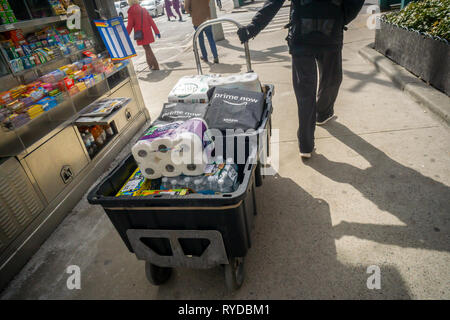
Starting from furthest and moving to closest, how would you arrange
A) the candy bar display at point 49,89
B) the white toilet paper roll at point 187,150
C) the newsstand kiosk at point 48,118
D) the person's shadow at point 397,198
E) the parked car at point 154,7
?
the parked car at point 154,7 < the candy bar display at point 49,89 < the newsstand kiosk at point 48,118 < the person's shadow at point 397,198 < the white toilet paper roll at point 187,150

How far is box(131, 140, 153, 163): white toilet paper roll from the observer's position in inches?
69.2

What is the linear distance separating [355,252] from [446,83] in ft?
9.19

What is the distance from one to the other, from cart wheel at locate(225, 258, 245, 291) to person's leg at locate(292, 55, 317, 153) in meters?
1.55

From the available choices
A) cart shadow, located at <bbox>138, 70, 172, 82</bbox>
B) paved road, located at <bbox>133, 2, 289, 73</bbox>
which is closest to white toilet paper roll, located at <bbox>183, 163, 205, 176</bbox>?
Answer: cart shadow, located at <bbox>138, 70, 172, 82</bbox>

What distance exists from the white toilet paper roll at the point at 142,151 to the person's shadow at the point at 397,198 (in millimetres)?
1533

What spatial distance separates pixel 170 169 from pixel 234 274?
80 centimetres

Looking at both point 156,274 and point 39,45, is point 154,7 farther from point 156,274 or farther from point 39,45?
point 156,274

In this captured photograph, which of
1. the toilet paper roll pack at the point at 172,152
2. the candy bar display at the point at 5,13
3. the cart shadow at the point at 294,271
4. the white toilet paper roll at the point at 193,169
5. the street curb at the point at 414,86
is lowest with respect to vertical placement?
the cart shadow at the point at 294,271

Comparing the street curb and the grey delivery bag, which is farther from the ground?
the grey delivery bag

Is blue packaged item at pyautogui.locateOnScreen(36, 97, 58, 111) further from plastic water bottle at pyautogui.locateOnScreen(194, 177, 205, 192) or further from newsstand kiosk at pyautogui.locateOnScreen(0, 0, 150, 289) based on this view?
plastic water bottle at pyautogui.locateOnScreen(194, 177, 205, 192)

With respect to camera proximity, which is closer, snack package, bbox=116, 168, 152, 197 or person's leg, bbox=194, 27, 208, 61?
snack package, bbox=116, 168, 152, 197

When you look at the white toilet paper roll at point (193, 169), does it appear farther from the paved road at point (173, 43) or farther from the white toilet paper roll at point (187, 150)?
the paved road at point (173, 43)

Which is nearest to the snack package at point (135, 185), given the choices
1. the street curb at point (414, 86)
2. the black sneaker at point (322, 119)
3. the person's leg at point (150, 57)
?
the black sneaker at point (322, 119)

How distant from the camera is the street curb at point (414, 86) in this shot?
335 centimetres
